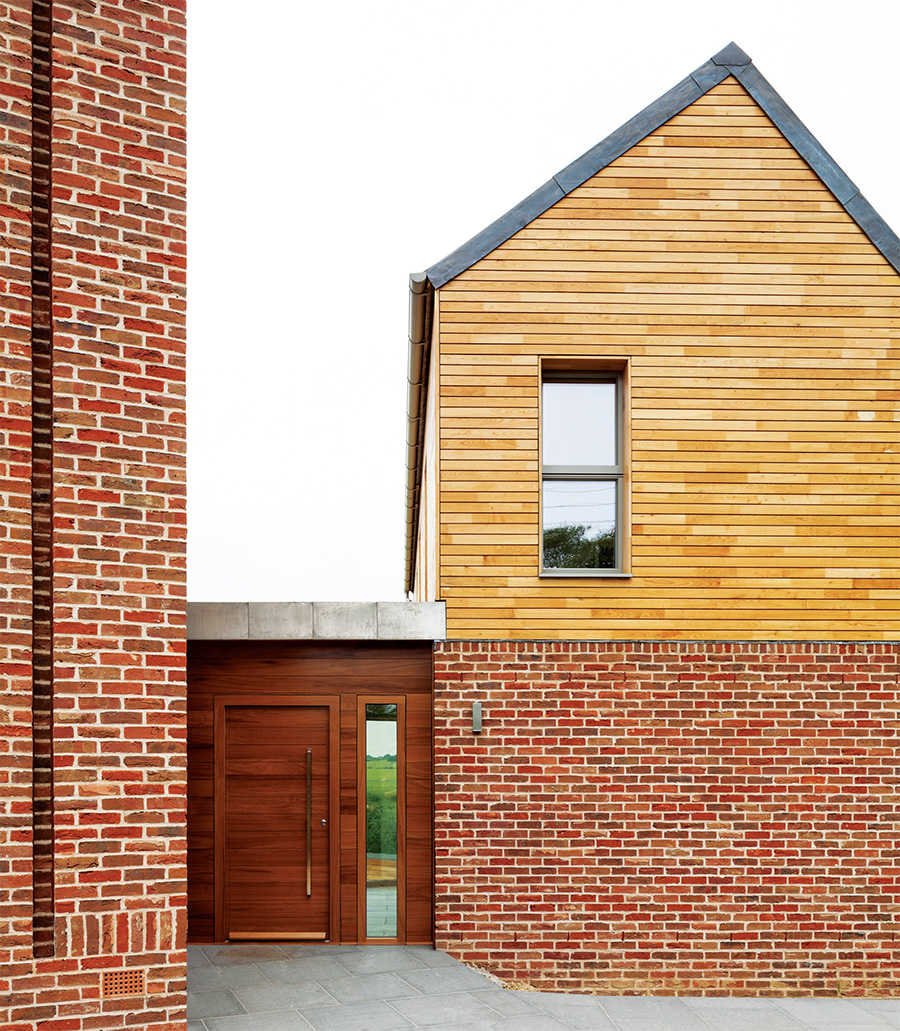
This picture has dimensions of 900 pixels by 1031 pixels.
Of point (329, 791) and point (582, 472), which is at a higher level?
point (582, 472)

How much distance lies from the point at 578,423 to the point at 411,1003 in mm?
4622

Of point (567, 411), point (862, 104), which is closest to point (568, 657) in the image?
point (567, 411)

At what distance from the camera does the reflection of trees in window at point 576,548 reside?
313 inches

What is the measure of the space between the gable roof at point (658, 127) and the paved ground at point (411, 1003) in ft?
17.6

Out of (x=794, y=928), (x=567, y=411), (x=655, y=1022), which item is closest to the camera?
(x=655, y=1022)

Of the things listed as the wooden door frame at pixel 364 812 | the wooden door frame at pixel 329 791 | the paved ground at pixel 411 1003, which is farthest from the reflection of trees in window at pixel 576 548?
the paved ground at pixel 411 1003

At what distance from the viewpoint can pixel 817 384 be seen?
7984 mm

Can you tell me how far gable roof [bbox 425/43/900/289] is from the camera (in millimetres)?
7859

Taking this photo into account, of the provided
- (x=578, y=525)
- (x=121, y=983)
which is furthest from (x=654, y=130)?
(x=121, y=983)

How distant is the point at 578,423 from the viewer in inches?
319

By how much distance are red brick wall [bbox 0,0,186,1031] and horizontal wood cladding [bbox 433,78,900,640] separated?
2691 mm

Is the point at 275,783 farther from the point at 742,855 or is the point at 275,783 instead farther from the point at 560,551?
the point at 742,855

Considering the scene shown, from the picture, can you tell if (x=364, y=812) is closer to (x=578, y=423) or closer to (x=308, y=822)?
(x=308, y=822)

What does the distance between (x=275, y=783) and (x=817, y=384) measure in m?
5.64
